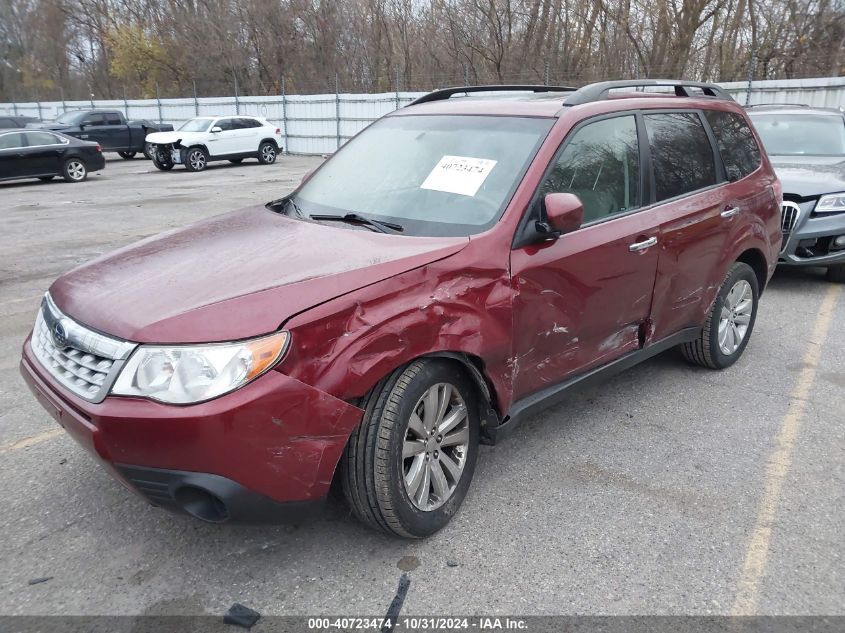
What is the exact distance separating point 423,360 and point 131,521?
151 cm

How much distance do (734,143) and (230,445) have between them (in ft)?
13.2

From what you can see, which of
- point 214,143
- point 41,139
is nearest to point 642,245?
point 41,139

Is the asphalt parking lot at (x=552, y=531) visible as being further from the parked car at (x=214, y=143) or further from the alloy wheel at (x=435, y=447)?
the parked car at (x=214, y=143)

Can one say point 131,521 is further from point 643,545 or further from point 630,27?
point 630,27

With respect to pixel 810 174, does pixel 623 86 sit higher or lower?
higher

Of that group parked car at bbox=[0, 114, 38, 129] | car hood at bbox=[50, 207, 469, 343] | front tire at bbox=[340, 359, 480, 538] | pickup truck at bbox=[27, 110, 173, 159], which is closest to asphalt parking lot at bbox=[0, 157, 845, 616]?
front tire at bbox=[340, 359, 480, 538]

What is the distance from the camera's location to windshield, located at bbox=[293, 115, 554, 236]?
311 centimetres

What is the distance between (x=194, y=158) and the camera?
20.5 meters

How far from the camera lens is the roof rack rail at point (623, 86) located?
3539 mm

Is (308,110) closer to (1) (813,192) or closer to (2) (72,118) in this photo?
(2) (72,118)

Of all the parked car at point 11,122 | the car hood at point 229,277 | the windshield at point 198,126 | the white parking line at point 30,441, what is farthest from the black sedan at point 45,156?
the car hood at point 229,277

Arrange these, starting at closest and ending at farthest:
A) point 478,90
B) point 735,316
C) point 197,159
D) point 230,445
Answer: point 230,445
point 478,90
point 735,316
point 197,159

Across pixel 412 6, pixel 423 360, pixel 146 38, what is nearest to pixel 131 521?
pixel 423 360

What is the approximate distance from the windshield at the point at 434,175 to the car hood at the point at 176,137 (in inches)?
711
